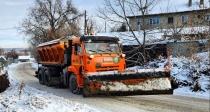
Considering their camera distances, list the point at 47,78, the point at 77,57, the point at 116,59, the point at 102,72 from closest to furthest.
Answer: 1. the point at 102,72
2. the point at 116,59
3. the point at 77,57
4. the point at 47,78

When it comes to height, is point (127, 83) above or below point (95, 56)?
below

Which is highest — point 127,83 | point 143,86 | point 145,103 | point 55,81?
point 127,83

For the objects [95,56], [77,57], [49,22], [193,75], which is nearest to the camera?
[95,56]

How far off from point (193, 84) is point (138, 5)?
31.9 feet

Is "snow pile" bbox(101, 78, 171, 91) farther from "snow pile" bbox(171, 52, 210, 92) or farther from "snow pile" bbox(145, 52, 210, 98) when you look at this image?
"snow pile" bbox(171, 52, 210, 92)

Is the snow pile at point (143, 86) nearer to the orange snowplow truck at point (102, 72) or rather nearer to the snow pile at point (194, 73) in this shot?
the orange snowplow truck at point (102, 72)

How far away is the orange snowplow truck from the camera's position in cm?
1001

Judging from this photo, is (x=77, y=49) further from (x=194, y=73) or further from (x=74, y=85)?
(x=194, y=73)

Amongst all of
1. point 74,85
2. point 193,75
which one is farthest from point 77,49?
point 193,75

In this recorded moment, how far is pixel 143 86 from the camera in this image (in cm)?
1017

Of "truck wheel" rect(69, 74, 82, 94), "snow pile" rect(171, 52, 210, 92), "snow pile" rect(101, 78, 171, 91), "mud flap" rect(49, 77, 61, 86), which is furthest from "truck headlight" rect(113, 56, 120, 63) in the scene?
"mud flap" rect(49, 77, 61, 86)

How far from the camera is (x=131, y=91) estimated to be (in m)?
10.1

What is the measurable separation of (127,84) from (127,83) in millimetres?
37

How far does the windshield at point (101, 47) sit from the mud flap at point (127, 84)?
4.75 ft
